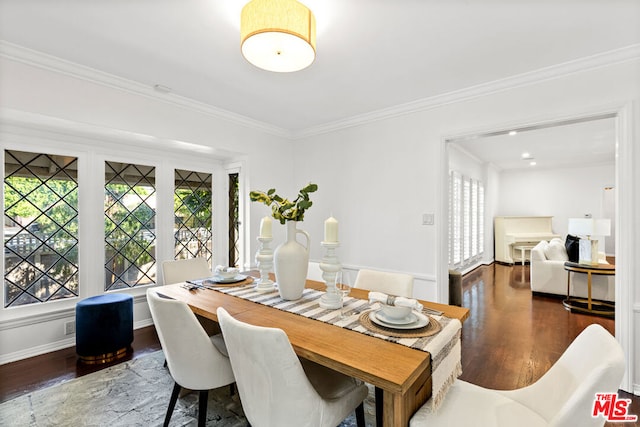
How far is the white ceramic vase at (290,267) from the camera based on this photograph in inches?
70.8

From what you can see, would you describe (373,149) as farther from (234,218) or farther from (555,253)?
(555,253)

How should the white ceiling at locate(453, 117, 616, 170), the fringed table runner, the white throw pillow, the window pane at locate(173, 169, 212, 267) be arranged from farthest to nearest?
the white throw pillow
the white ceiling at locate(453, 117, 616, 170)
the window pane at locate(173, 169, 212, 267)
the fringed table runner

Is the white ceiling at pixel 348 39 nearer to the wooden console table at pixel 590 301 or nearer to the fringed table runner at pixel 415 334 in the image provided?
the fringed table runner at pixel 415 334

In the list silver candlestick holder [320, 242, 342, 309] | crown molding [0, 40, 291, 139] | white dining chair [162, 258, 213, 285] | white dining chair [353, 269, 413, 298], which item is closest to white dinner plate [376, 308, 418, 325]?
silver candlestick holder [320, 242, 342, 309]

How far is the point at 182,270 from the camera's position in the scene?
285 centimetres

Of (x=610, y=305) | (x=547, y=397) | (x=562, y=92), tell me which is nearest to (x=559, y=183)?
(x=610, y=305)

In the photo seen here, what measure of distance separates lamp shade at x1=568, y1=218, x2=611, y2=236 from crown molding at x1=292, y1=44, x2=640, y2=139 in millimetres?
2507

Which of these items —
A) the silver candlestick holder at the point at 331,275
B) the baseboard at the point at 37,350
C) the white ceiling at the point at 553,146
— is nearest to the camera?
the silver candlestick holder at the point at 331,275

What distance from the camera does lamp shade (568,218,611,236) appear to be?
3.81 meters

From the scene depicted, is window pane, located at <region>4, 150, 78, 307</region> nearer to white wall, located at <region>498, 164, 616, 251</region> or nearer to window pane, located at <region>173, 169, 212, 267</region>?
window pane, located at <region>173, 169, 212, 267</region>

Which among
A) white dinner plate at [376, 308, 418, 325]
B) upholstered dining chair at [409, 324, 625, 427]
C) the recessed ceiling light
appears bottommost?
upholstered dining chair at [409, 324, 625, 427]

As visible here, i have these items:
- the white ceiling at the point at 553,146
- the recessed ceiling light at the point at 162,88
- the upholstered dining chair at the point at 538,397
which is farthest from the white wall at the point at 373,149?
the upholstered dining chair at the point at 538,397

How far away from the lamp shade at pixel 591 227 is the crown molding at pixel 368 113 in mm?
2516

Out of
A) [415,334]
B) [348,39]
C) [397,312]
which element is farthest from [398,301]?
[348,39]
